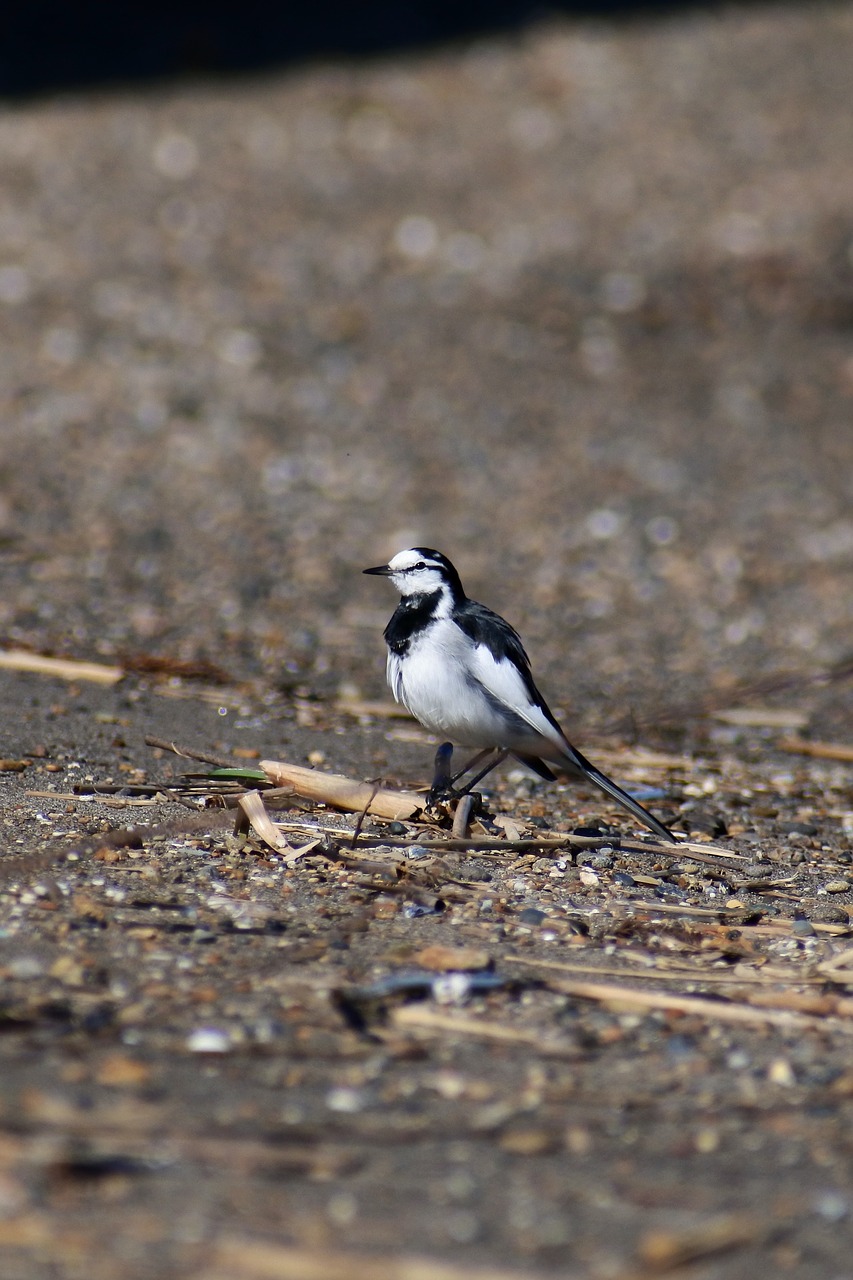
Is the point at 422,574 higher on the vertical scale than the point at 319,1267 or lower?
higher

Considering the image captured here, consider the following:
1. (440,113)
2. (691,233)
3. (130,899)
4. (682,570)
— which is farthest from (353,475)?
(130,899)

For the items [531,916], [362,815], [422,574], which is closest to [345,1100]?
[531,916]

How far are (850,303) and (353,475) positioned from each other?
4.37m

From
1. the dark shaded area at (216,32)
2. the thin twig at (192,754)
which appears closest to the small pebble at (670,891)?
the thin twig at (192,754)

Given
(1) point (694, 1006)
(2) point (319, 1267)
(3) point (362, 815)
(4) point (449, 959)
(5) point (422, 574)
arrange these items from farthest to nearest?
1. (5) point (422, 574)
2. (3) point (362, 815)
3. (4) point (449, 959)
4. (1) point (694, 1006)
5. (2) point (319, 1267)

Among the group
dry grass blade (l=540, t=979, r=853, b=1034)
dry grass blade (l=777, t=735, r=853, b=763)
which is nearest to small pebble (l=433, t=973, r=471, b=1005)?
dry grass blade (l=540, t=979, r=853, b=1034)

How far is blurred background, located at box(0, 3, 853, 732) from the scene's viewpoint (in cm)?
826

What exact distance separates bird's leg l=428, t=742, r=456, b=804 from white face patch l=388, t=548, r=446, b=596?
55 centimetres

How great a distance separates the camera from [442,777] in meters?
4.93

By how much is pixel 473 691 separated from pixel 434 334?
21.9ft

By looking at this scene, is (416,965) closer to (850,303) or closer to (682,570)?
(682,570)

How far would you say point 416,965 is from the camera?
3.67m

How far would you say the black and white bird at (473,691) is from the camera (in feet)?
16.0

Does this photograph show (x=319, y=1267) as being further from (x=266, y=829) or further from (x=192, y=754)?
(x=192, y=754)
